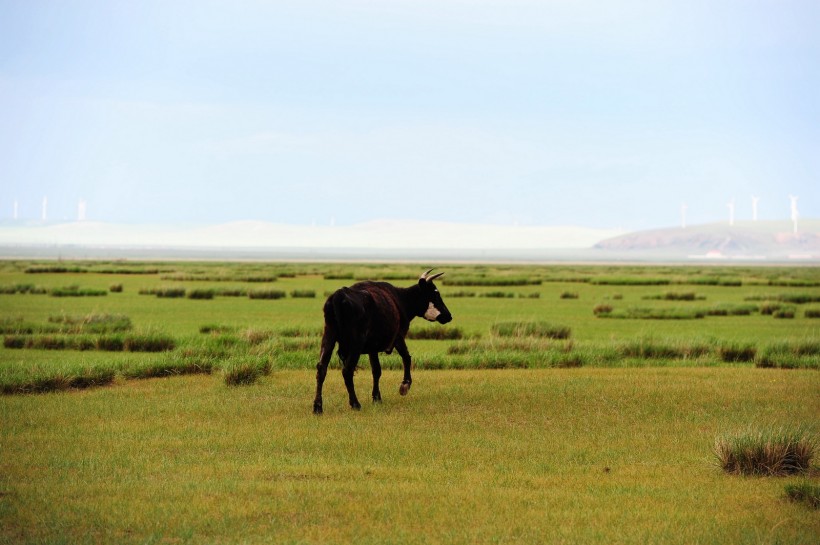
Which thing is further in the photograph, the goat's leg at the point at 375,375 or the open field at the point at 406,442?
the goat's leg at the point at 375,375

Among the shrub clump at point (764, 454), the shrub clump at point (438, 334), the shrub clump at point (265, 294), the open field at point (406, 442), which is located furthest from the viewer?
the shrub clump at point (265, 294)

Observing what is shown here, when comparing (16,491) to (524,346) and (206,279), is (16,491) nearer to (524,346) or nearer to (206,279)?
(524,346)

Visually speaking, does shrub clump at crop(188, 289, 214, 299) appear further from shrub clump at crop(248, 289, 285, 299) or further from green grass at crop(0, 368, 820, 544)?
green grass at crop(0, 368, 820, 544)

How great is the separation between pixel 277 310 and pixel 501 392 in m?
25.4

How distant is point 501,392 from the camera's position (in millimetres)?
16484

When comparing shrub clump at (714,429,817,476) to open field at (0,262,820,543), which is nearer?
open field at (0,262,820,543)

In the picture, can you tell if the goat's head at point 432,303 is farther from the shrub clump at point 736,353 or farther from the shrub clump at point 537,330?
the shrub clump at point 537,330

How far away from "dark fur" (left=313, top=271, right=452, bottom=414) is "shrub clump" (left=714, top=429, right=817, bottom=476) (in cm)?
569

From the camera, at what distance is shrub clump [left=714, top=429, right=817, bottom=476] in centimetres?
1078

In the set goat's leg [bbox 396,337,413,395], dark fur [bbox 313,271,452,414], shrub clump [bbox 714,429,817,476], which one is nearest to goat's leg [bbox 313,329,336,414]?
dark fur [bbox 313,271,452,414]

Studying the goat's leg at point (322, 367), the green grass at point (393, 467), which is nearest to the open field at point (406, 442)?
the green grass at point (393, 467)

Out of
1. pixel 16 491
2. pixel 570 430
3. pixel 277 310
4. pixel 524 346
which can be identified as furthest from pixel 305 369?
pixel 277 310

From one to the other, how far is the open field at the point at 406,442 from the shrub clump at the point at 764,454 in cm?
25

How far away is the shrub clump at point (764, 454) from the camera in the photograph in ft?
35.4
